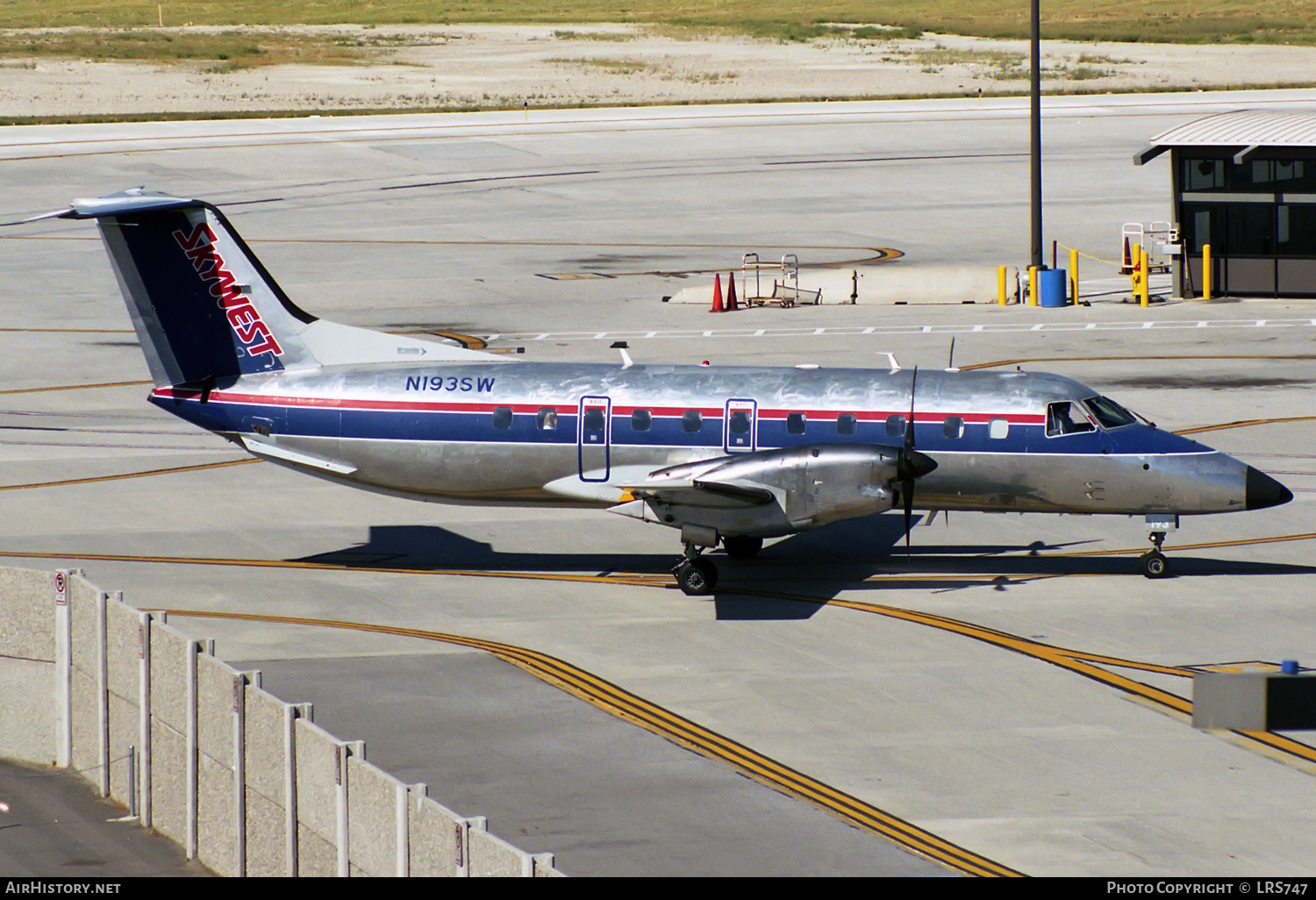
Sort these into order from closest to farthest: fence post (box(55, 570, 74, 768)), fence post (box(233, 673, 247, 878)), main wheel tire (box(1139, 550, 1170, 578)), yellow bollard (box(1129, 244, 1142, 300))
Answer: fence post (box(233, 673, 247, 878)) < fence post (box(55, 570, 74, 768)) < main wheel tire (box(1139, 550, 1170, 578)) < yellow bollard (box(1129, 244, 1142, 300))

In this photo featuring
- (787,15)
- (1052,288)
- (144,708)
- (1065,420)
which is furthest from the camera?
(787,15)

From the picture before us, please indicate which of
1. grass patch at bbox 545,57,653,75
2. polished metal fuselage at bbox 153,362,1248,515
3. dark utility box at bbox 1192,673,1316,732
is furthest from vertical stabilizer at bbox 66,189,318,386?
grass patch at bbox 545,57,653,75

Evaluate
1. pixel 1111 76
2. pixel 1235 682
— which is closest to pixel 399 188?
pixel 1111 76

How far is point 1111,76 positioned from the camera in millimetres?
123562

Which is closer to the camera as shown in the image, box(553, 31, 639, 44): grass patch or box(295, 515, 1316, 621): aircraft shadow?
box(295, 515, 1316, 621): aircraft shadow

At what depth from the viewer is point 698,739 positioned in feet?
72.7

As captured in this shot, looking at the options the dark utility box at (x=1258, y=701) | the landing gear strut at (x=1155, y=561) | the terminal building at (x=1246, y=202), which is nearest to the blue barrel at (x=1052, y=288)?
the terminal building at (x=1246, y=202)

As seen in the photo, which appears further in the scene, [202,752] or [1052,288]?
[1052,288]

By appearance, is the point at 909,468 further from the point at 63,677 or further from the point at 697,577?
the point at 63,677

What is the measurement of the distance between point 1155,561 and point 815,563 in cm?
581

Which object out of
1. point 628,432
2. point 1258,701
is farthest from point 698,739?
point 1258,701

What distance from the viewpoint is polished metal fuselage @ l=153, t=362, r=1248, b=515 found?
29234 millimetres

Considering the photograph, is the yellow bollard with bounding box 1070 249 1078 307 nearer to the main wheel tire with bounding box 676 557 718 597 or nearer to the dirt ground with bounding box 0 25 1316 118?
the main wheel tire with bounding box 676 557 718 597

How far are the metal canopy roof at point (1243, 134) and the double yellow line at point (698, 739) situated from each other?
36.5 metres
